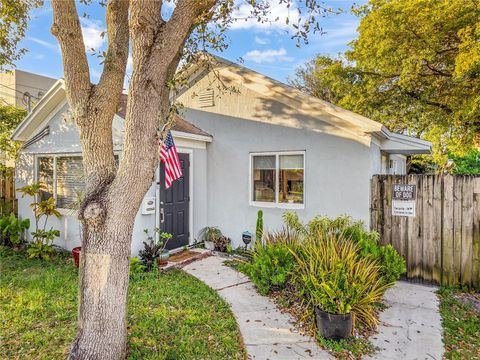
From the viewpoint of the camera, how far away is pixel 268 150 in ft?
25.9

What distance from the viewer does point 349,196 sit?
22.9 ft

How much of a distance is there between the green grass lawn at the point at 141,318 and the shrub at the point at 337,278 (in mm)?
1176

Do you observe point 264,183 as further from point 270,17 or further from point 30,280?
point 30,280

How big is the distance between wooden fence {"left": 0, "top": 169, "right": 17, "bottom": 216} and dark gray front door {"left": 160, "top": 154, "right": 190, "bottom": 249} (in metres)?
5.00

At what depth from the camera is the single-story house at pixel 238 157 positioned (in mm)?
7020

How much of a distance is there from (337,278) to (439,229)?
3.19m

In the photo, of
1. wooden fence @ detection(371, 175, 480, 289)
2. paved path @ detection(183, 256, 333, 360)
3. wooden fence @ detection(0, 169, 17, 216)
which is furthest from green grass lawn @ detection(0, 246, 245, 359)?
wooden fence @ detection(371, 175, 480, 289)

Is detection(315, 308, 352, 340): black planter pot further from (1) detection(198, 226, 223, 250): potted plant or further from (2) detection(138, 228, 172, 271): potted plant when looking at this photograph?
(1) detection(198, 226, 223, 250): potted plant

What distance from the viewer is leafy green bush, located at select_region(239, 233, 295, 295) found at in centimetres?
511

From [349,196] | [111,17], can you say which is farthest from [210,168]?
[111,17]

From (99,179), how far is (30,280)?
4090mm

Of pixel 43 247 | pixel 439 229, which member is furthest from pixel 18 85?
pixel 439 229

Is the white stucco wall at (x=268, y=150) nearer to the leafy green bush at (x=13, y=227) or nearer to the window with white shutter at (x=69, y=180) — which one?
the window with white shutter at (x=69, y=180)

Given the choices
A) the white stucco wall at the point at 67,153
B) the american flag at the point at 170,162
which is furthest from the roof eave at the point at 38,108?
the american flag at the point at 170,162
